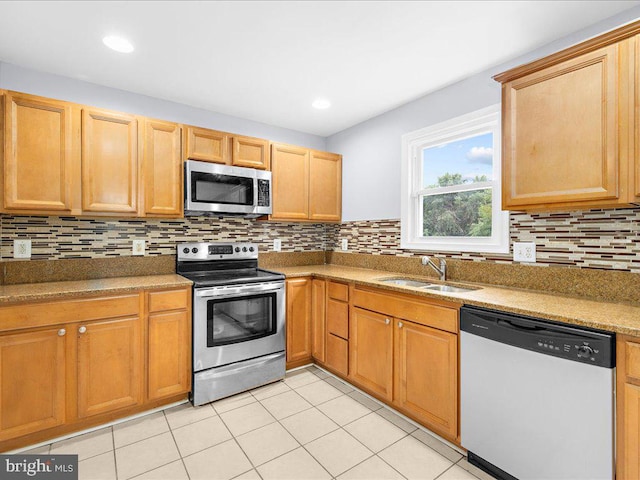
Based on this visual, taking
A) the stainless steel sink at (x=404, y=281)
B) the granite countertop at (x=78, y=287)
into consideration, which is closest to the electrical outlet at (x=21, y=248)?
the granite countertop at (x=78, y=287)

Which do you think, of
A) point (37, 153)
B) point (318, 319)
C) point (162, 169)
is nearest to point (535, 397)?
point (318, 319)

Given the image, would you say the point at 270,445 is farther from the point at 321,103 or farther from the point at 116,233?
the point at 321,103

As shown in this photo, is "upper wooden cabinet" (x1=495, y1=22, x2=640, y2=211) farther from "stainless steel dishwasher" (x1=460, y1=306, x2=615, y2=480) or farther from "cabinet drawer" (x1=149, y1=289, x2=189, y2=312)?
"cabinet drawer" (x1=149, y1=289, x2=189, y2=312)

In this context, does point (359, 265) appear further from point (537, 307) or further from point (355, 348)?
point (537, 307)

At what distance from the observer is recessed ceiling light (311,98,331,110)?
9.52 ft

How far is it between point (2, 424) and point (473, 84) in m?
3.70

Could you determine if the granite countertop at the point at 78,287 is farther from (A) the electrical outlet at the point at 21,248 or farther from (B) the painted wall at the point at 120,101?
(B) the painted wall at the point at 120,101

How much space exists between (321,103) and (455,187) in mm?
1378

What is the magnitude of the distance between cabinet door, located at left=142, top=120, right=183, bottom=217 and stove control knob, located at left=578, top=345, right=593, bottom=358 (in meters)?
2.64

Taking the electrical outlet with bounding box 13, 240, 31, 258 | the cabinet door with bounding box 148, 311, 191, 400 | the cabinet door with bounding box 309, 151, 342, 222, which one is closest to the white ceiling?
the cabinet door with bounding box 309, 151, 342, 222

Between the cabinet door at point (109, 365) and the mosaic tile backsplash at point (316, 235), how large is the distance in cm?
75

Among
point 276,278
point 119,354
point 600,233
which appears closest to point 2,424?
point 119,354

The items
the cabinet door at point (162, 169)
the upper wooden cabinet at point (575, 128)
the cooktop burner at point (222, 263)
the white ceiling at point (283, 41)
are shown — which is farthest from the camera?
the cooktop burner at point (222, 263)

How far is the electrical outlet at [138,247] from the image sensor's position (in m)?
2.71
